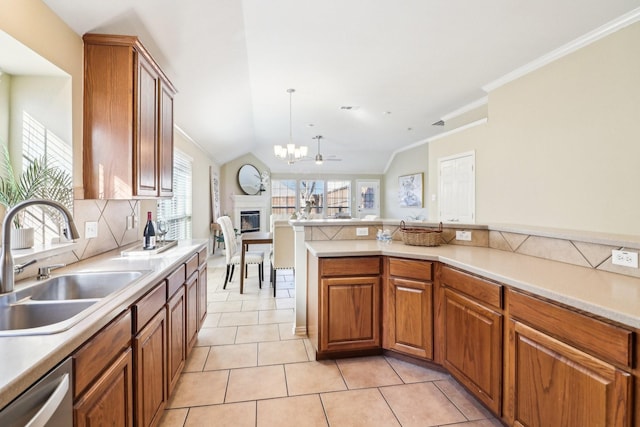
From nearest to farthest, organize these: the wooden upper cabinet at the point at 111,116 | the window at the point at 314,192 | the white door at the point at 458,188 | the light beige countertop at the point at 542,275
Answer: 1. the light beige countertop at the point at 542,275
2. the wooden upper cabinet at the point at 111,116
3. the white door at the point at 458,188
4. the window at the point at 314,192

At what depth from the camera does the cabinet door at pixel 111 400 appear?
0.97 metres

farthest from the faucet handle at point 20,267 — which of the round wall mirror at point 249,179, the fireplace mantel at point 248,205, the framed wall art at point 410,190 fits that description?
the framed wall art at point 410,190

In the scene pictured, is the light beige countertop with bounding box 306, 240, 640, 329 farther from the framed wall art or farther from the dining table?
the framed wall art

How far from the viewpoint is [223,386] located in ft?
6.90

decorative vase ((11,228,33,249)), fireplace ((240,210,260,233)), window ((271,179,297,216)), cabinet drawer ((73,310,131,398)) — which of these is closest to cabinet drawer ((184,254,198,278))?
decorative vase ((11,228,33,249))

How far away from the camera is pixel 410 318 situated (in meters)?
2.29

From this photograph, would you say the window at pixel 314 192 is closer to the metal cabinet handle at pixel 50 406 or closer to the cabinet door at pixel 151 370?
the cabinet door at pixel 151 370

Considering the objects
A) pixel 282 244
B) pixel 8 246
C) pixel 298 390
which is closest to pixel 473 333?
pixel 298 390

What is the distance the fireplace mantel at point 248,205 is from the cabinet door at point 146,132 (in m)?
6.12

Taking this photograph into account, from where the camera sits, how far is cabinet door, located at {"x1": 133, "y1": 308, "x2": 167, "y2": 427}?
1.38 meters

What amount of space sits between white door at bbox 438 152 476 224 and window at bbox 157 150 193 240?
4.39 metres

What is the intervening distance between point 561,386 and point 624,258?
2.50 ft

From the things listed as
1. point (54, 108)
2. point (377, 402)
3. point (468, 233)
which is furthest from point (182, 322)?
point (468, 233)

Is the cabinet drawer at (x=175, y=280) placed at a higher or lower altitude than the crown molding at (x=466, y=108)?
lower
